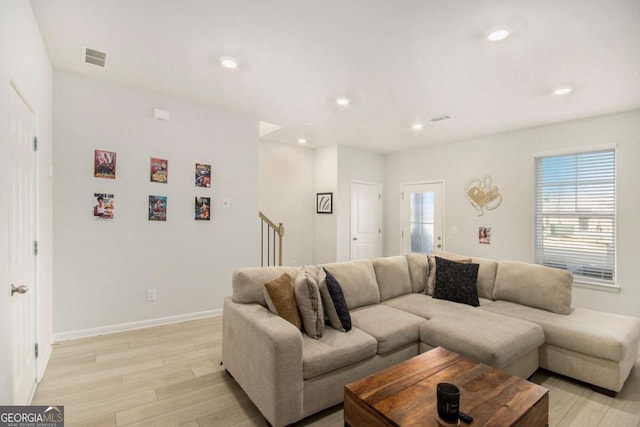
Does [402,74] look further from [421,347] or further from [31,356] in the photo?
[31,356]

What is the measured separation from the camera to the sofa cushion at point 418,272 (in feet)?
11.7

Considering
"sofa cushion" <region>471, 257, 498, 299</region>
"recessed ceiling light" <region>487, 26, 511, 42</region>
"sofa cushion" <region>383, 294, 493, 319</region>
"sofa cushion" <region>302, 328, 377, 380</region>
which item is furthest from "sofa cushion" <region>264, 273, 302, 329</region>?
"recessed ceiling light" <region>487, 26, 511, 42</region>

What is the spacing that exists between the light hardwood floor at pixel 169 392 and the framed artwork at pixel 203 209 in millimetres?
1514

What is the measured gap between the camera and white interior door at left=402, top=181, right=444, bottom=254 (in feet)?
18.9

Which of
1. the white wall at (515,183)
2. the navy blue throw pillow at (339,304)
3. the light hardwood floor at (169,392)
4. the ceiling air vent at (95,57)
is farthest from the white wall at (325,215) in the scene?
the ceiling air vent at (95,57)

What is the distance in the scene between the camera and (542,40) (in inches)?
90.3

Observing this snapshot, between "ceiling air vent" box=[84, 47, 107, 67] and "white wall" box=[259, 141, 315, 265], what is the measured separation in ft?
9.96

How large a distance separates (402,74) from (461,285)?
224 centimetres

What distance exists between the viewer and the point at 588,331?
8.11ft

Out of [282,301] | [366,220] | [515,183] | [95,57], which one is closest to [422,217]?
[366,220]

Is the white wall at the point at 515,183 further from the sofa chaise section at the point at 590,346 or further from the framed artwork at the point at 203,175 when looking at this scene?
the framed artwork at the point at 203,175

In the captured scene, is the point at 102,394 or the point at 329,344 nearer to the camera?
the point at 329,344

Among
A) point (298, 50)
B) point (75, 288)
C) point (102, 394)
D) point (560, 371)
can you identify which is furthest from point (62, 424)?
point (560, 371)

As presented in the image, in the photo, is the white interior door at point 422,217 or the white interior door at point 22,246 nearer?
the white interior door at point 22,246
